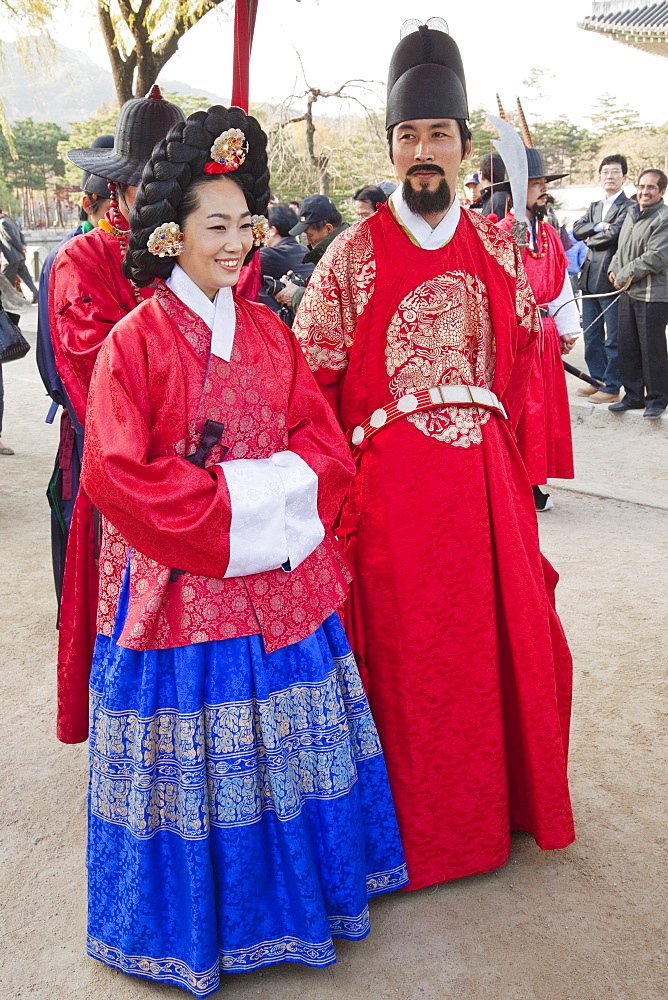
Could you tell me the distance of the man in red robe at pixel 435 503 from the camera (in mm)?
2283

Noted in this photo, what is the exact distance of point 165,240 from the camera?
1.85 m

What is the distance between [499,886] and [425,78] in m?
2.07

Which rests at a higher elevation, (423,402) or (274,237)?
(274,237)

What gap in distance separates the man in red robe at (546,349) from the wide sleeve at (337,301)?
8.64ft

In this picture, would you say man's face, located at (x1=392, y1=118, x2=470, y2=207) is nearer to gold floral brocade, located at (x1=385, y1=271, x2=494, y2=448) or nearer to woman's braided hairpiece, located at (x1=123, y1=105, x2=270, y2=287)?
gold floral brocade, located at (x1=385, y1=271, x2=494, y2=448)

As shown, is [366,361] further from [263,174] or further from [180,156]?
[180,156]

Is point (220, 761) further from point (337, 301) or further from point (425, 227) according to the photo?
point (425, 227)

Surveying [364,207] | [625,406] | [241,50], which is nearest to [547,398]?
A: [364,207]

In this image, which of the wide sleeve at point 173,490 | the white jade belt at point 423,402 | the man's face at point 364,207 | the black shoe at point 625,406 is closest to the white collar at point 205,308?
the wide sleeve at point 173,490

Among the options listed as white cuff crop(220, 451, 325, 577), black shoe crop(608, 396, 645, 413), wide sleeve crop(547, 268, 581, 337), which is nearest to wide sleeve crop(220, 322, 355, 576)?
white cuff crop(220, 451, 325, 577)

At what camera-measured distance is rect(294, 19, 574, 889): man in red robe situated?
228cm

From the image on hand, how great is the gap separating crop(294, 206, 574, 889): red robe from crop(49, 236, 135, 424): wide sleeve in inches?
26.0

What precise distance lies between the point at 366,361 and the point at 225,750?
102 cm

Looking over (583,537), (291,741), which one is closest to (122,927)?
(291,741)
